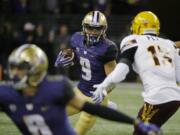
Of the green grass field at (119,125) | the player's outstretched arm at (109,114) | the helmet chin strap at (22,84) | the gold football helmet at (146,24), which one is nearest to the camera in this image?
the helmet chin strap at (22,84)

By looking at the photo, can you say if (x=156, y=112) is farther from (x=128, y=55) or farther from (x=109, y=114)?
(x=109, y=114)

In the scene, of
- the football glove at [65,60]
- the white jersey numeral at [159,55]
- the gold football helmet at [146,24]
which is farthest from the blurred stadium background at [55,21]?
the white jersey numeral at [159,55]

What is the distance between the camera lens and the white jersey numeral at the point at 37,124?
12.7 feet

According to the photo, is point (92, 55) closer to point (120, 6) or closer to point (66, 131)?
point (66, 131)

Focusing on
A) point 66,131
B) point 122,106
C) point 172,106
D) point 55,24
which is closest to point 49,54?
point 55,24

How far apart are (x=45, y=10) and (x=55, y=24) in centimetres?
44

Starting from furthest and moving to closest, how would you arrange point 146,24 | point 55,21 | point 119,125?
point 55,21 < point 119,125 < point 146,24

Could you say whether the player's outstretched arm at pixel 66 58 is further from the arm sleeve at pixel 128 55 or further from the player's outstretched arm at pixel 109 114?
the player's outstretched arm at pixel 109 114

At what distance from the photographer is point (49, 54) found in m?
15.0

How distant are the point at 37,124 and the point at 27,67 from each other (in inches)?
14.3

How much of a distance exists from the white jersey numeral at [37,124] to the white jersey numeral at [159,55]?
1581mm

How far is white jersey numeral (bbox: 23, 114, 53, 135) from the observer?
3873 millimetres

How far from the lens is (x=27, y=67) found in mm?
3832

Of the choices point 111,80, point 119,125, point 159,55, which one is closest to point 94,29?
point 159,55
